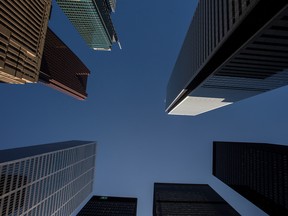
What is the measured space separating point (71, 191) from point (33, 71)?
12128cm

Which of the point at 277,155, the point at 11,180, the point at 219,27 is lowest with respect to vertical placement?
the point at 11,180

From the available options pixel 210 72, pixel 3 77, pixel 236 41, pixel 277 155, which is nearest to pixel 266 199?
pixel 277 155

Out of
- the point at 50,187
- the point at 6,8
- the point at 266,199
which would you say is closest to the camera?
the point at 6,8

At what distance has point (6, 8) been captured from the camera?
191 feet

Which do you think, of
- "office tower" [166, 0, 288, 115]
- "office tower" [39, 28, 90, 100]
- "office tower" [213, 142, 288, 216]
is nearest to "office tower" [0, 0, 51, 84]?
"office tower" [39, 28, 90, 100]

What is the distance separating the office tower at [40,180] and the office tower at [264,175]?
438ft

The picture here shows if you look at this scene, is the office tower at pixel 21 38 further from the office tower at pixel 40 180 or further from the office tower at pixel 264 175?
the office tower at pixel 264 175

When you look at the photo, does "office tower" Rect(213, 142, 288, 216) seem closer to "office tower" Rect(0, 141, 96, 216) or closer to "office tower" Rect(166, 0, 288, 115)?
"office tower" Rect(166, 0, 288, 115)

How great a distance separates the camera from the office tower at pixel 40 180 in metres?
Result: 89.3

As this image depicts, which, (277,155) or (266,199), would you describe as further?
(266,199)

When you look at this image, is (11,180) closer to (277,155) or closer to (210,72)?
(210,72)

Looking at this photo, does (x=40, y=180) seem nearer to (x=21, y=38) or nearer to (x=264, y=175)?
(x=21, y=38)

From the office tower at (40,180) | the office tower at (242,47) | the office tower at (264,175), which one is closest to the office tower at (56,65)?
the office tower at (40,180)

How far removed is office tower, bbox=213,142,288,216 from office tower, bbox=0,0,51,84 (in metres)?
143
